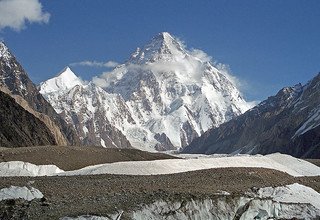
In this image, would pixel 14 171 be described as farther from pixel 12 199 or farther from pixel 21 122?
pixel 21 122

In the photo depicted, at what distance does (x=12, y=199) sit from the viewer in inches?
1015

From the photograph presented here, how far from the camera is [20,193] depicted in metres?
27.5

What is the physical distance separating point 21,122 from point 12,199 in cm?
9810

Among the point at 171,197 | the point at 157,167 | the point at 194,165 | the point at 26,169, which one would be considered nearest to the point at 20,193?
the point at 171,197

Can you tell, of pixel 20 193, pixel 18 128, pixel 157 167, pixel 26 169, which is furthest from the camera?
pixel 18 128

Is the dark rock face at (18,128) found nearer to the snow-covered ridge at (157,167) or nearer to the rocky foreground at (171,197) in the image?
the snow-covered ridge at (157,167)

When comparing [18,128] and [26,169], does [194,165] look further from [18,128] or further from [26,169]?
[18,128]

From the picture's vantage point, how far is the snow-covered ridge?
4784 centimetres

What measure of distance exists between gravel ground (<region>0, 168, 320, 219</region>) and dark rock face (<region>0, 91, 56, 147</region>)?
67.4 m

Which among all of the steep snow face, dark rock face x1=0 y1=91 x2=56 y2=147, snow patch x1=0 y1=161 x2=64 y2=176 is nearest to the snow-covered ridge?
snow patch x1=0 y1=161 x2=64 y2=176

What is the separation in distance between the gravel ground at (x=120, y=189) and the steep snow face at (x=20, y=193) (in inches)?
22.0

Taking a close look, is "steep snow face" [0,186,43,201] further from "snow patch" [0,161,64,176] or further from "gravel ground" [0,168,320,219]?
"snow patch" [0,161,64,176]

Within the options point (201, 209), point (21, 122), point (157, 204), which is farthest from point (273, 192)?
point (21, 122)

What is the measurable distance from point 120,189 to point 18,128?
90421mm
